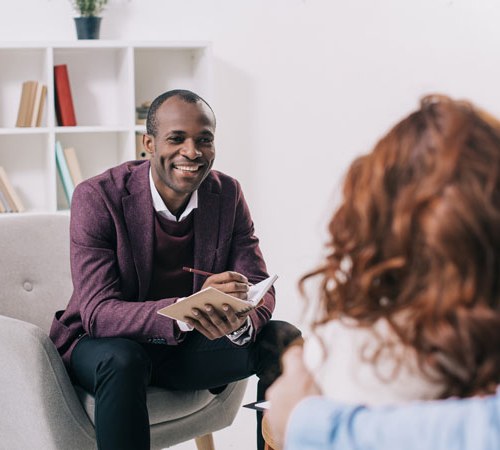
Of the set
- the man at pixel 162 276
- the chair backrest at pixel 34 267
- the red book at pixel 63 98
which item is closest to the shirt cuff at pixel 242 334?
the man at pixel 162 276

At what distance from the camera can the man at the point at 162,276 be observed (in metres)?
2.29

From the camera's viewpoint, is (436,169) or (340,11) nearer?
(436,169)

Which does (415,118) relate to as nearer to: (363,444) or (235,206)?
(363,444)

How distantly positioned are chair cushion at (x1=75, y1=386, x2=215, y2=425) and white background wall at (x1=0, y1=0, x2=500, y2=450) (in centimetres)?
190

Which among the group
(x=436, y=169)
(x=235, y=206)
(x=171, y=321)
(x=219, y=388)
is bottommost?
(x=219, y=388)

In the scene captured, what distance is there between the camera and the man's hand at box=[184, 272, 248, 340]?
2268 millimetres

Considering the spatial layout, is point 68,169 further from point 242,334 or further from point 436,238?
point 436,238

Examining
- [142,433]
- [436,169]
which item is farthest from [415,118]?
[142,433]

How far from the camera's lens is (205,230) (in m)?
2.55

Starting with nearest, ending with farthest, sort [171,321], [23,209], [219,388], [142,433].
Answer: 1. [142,433]
2. [171,321]
3. [219,388]
4. [23,209]

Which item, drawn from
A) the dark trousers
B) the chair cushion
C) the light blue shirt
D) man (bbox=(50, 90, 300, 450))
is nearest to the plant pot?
man (bbox=(50, 90, 300, 450))

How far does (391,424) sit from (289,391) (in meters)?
0.17

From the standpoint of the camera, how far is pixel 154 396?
237cm

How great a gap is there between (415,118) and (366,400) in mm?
300
